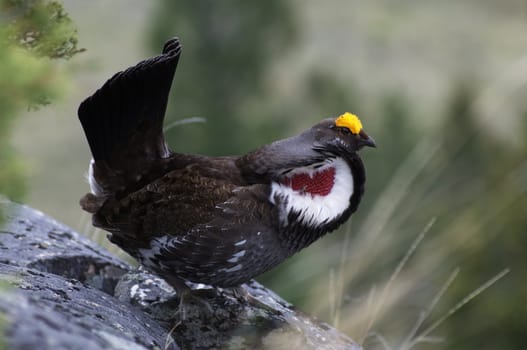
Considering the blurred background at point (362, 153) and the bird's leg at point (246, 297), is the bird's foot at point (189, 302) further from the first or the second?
the blurred background at point (362, 153)

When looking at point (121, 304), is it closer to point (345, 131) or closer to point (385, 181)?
point (345, 131)

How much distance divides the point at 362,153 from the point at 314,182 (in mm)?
20585

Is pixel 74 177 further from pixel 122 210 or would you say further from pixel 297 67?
pixel 122 210

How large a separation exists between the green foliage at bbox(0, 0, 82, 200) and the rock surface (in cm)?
19

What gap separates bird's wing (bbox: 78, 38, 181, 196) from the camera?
12.7ft

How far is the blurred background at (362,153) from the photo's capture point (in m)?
3.98

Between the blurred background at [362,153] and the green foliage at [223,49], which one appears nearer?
the blurred background at [362,153]

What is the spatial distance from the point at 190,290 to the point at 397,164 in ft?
68.3

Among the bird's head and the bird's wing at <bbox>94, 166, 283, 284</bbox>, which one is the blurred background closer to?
the bird's wing at <bbox>94, 166, 283, 284</bbox>

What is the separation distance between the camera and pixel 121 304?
3.59m

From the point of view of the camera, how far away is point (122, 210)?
4.05 m

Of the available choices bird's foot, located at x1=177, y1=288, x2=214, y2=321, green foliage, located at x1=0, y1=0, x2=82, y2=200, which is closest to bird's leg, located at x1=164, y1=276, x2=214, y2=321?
bird's foot, located at x1=177, y1=288, x2=214, y2=321

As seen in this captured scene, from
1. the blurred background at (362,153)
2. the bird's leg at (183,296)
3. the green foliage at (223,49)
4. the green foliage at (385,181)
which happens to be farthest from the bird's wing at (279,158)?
the green foliage at (223,49)

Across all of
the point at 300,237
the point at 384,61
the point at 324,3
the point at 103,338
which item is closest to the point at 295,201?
the point at 300,237
